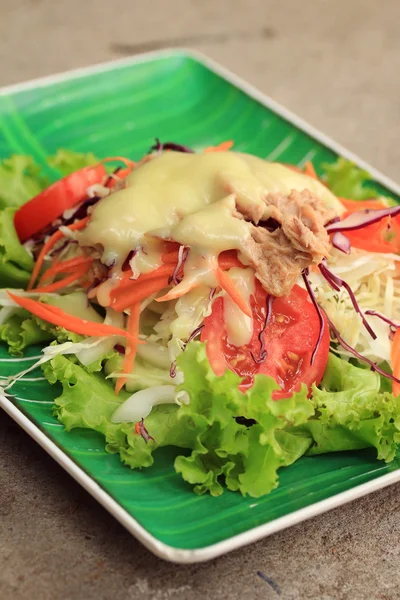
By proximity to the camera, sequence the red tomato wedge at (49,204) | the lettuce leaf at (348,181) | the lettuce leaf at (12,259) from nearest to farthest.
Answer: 1. the lettuce leaf at (12,259)
2. the red tomato wedge at (49,204)
3. the lettuce leaf at (348,181)

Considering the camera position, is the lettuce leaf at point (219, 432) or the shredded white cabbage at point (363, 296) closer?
the lettuce leaf at point (219, 432)

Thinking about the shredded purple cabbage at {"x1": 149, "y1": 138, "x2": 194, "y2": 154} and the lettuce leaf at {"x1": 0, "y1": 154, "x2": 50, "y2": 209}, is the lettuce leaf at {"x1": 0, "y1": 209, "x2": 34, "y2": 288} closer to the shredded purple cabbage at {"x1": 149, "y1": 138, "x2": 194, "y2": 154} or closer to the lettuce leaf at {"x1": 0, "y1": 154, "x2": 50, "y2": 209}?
the lettuce leaf at {"x1": 0, "y1": 154, "x2": 50, "y2": 209}

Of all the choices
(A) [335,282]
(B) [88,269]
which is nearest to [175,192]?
(B) [88,269]

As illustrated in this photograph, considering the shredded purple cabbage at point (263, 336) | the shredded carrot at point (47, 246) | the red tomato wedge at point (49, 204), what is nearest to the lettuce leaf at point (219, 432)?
the shredded purple cabbage at point (263, 336)

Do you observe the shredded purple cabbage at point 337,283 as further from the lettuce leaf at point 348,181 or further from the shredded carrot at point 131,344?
the lettuce leaf at point 348,181

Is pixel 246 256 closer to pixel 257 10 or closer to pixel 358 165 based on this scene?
pixel 358 165

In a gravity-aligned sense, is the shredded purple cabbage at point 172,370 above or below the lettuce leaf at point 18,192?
below

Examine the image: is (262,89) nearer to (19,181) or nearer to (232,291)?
(19,181)
